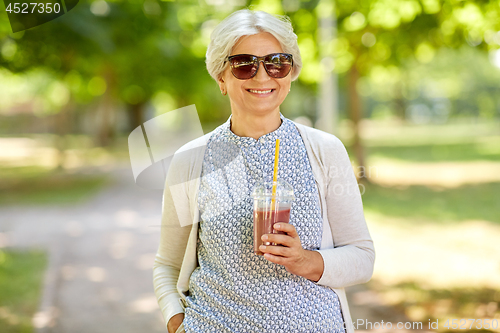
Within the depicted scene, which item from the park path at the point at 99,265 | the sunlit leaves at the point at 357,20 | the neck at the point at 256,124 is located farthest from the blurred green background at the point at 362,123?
the neck at the point at 256,124

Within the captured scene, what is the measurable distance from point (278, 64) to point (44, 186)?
1422 centimetres

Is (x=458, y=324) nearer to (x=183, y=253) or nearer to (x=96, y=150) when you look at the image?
(x=183, y=253)

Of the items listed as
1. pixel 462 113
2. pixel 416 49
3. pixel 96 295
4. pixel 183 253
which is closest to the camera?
pixel 183 253

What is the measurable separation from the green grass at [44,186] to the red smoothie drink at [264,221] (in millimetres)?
10988

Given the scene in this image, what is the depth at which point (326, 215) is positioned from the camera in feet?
6.83

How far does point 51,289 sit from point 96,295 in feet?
1.87

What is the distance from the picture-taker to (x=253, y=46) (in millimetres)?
2039

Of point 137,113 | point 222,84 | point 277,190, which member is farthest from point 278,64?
point 137,113

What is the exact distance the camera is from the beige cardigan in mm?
2041

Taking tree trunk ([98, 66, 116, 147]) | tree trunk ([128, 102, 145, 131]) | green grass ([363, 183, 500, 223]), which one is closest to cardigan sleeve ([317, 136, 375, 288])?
green grass ([363, 183, 500, 223])

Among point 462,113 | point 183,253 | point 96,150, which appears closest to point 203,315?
point 183,253

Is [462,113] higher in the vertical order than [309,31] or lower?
higher

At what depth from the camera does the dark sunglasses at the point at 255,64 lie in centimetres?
203

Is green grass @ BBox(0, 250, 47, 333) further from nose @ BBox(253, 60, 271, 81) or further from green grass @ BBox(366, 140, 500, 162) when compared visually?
green grass @ BBox(366, 140, 500, 162)
